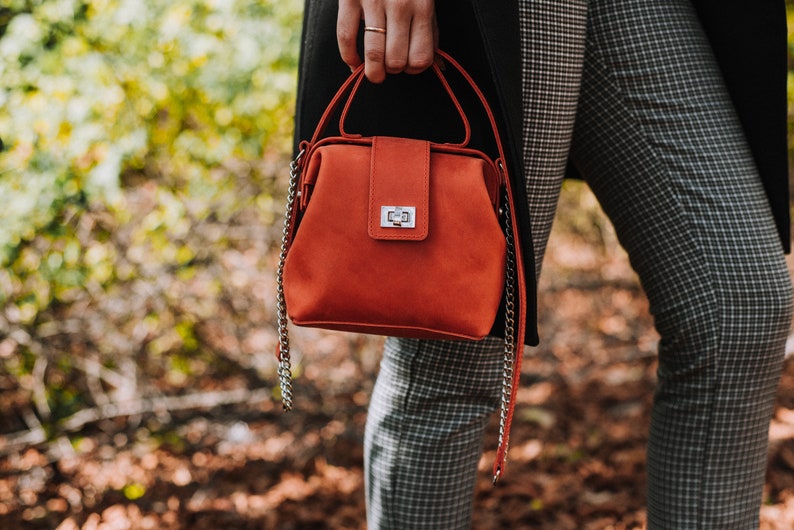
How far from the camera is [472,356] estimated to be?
1.22m

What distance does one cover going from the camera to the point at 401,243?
3.49 ft

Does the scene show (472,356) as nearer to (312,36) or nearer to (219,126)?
(312,36)

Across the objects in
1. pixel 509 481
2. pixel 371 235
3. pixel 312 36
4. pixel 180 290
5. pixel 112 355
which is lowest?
pixel 509 481

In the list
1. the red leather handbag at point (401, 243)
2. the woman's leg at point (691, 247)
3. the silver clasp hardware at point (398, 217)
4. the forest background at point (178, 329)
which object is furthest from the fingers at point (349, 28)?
the forest background at point (178, 329)

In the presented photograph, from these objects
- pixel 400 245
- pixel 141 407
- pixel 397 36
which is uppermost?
pixel 397 36

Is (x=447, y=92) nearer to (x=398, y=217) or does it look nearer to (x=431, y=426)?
(x=398, y=217)

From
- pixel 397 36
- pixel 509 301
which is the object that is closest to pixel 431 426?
pixel 509 301

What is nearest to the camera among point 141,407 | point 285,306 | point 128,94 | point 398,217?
point 398,217

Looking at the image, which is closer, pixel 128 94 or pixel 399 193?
pixel 399 193

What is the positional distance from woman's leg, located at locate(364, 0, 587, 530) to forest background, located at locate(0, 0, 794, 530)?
94cm

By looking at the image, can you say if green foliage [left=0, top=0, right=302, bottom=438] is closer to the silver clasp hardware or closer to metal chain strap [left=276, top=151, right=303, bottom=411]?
metal chain strap [left=276, top=151, right=303, bottom=411]

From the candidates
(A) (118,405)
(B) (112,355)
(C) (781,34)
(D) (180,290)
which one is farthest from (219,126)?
(C) (781,34)

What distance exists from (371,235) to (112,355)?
1782 millimetres

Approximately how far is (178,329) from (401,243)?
5.65ft
